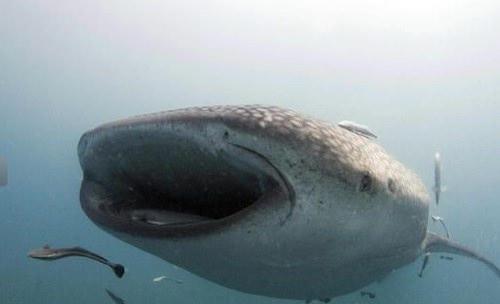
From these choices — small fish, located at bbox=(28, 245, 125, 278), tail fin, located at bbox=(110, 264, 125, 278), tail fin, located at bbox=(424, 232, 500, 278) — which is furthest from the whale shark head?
tail fin, located at bbox=(424, 232, 500, 278)

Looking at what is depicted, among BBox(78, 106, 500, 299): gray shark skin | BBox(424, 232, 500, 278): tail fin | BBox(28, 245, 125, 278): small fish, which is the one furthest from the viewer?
BBox(424, 232, 500, 278): tail fin

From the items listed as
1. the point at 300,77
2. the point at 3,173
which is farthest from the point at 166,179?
the point at 300,77

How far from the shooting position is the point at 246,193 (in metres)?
3.04

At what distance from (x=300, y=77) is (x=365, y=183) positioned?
46.5m

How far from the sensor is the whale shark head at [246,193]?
7.56ft

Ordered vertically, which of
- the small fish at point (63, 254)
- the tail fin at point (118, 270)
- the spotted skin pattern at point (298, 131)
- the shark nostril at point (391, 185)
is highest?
the spotted skin pattern at point (298, 131)

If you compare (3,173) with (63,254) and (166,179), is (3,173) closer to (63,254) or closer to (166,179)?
(63,254)

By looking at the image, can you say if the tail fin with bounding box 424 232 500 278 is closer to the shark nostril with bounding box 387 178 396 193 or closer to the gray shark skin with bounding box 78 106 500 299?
the gray shark skin with bounding box 78 106 500 299

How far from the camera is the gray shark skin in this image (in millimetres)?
2305

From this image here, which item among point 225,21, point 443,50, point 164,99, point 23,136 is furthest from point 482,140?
point 23,136

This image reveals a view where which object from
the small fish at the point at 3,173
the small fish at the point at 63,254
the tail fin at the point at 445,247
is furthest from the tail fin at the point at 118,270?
the small fish at the point at 3,173

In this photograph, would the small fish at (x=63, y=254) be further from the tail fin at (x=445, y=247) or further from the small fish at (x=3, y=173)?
the small fish at (x=3, y=173)

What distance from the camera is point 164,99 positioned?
6222 centimetres

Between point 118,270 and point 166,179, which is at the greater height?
point 166,179
